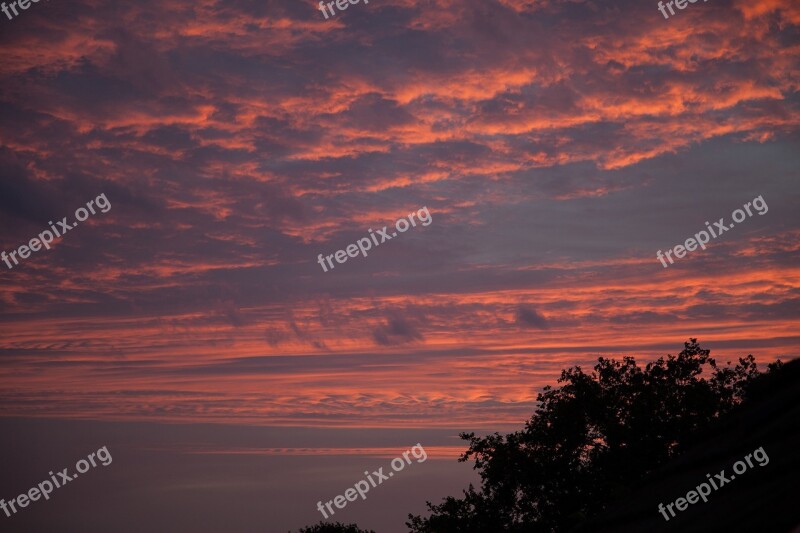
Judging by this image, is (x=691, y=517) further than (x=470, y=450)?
No

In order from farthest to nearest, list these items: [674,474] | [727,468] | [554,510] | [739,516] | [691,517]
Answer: [554,510], [674,474], [727,468], [691,517], [739,516]

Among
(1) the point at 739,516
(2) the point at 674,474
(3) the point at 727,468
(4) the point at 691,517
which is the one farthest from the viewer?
(2) the point at 674,474

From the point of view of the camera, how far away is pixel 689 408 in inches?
1362

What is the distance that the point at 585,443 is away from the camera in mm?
34688

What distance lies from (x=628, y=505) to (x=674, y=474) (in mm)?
711

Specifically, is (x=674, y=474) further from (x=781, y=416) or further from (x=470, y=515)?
(x=470, y=515)

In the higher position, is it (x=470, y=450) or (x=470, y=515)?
(x=470, y=450)

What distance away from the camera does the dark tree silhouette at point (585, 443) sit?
33.4m

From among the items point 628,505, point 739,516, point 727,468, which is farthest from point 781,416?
point 628,505

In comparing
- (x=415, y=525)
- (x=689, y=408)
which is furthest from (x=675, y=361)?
(x=415, y=525)

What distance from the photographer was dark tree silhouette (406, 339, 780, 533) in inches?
1315

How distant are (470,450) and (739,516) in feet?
106

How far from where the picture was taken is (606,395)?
35.5 meters

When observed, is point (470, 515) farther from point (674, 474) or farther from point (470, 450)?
point (674, 474)
